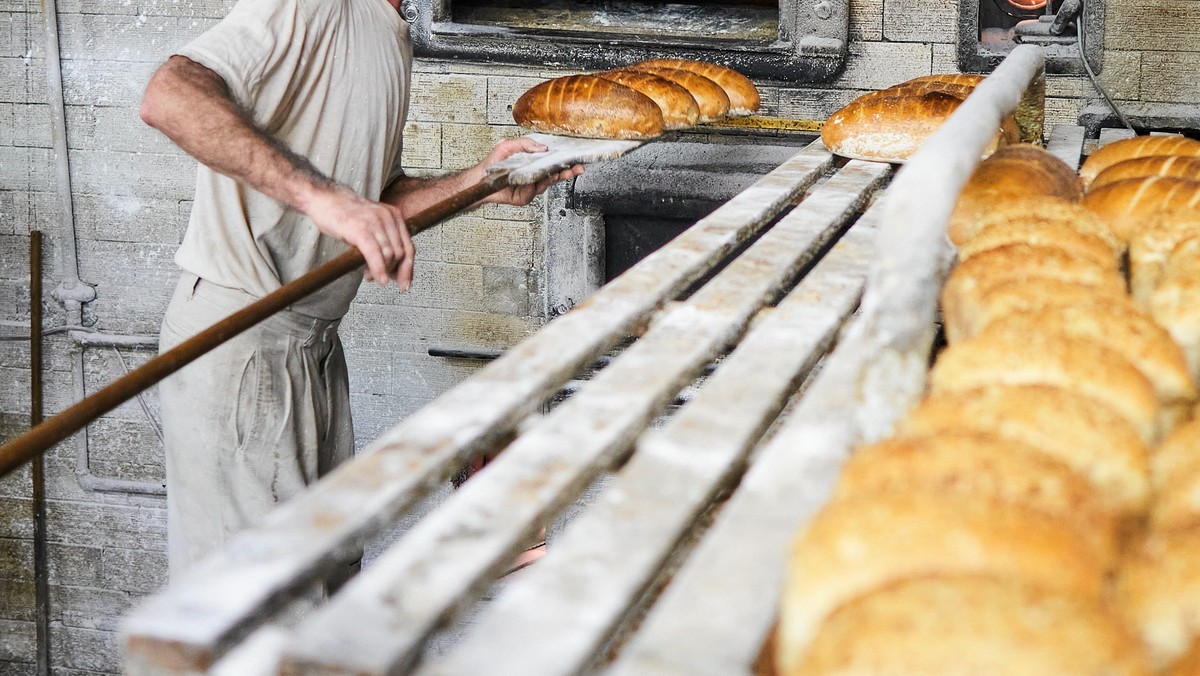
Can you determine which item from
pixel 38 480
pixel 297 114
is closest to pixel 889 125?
pixel 297 114

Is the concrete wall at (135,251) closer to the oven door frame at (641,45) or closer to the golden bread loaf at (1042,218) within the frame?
the oven door frame at (641,45)

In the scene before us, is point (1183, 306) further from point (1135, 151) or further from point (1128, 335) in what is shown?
point (1135, 151)

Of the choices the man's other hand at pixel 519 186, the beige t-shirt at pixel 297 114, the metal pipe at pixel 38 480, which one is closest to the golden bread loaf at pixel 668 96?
the man's other hand at pixel 519 186

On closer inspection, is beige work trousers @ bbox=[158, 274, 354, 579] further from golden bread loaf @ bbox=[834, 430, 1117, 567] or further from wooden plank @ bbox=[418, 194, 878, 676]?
golden bread loaf @ bbox=[834, 430, 1117, 567]

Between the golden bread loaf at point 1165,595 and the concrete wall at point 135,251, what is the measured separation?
3.58 metres

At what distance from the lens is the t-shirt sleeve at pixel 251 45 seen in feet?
7.82

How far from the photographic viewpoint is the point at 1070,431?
0.95 metres

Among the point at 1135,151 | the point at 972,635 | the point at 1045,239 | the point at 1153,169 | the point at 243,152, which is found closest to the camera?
the point at 972,635

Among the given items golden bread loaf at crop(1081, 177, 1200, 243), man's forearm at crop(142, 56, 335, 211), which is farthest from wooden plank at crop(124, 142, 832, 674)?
man's forearm at crop(142, 56, 335, 211)

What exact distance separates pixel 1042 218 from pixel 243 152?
60.0 inches

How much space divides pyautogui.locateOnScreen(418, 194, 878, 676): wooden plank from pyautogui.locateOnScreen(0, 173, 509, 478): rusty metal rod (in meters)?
0.65

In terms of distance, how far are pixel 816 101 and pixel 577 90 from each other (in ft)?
4.64

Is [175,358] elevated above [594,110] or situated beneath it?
situated beneath

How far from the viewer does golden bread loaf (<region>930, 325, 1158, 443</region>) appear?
3.47 ft
